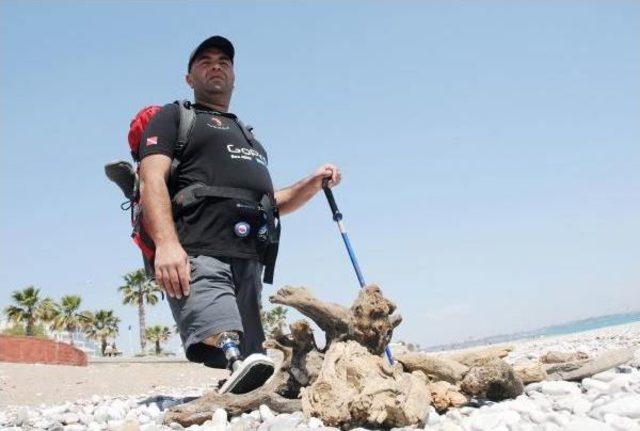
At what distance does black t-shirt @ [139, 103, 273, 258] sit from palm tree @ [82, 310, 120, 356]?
60132mm

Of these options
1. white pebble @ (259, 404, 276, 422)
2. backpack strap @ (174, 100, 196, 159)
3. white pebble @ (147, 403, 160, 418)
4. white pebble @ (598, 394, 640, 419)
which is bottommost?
white pebble @ (598, 394, 640, 419)

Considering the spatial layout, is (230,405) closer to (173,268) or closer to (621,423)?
(173,268)

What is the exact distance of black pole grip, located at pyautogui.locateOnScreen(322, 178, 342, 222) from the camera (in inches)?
187

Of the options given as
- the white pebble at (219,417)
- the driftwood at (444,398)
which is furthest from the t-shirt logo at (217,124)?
the driftwood at (444,398)

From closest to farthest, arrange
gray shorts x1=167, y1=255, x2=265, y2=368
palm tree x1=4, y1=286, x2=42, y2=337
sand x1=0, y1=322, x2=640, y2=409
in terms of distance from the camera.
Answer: gray shorts x1=167, y1=255, x2=265, y2=368 → sand x1=0, y1=322, x2=640, y2=409 → palm tree x1=4, y1=286, x2=42, y2=337

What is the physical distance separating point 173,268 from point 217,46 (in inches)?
77.1

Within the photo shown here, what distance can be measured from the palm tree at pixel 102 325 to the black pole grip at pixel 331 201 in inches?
2353

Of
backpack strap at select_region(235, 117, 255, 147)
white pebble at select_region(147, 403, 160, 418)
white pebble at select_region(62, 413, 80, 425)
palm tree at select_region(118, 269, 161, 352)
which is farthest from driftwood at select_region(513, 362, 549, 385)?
palm tree at select_region(118, 269, 161, 352)

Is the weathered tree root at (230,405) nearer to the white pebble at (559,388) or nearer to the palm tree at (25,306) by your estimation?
the white pebble at (559,388)

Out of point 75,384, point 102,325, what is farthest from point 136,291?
point 75,384

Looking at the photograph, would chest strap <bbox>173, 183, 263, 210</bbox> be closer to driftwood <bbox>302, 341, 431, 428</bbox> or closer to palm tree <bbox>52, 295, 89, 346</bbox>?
driftwood <bbox>302, 341, 431, 428</bbox>

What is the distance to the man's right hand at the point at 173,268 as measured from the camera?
11.8 ft

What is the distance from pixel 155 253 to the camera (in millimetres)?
3811

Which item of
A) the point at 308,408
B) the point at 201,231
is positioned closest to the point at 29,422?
the point at 201,231
